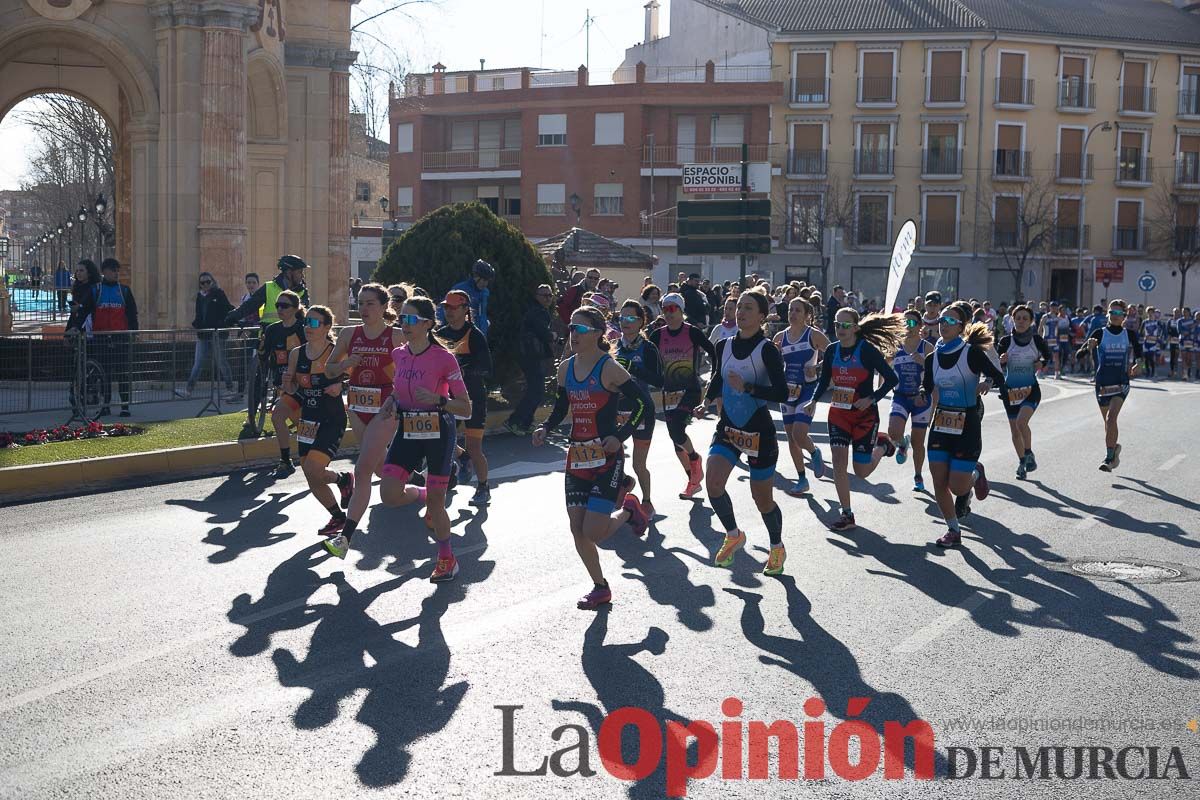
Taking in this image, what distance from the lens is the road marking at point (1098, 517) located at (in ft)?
38.0

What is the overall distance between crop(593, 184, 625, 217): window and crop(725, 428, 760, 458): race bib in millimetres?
51930

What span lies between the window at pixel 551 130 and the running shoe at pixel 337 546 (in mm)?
53556

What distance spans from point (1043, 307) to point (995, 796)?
37.5 meters

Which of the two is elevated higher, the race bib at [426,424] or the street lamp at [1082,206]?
the street lamp at [1082,206]

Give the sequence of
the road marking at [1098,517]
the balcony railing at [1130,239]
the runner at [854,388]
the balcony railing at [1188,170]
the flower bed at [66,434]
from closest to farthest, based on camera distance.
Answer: the runner at [854,388] < the road marking at [1098,517] < the flower bed at [66,434] < the balcony railing at [1130,239] < the balcony railing at [1188,170]

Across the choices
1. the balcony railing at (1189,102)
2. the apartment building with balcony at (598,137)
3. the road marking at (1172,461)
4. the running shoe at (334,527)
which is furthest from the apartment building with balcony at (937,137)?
the running shoe at (334,527)

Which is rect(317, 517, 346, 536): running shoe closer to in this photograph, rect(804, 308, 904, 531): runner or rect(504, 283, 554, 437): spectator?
rect(804, 308, 904, 531): runner

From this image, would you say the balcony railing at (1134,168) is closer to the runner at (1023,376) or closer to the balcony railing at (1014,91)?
the balcony railing at (1014,91)

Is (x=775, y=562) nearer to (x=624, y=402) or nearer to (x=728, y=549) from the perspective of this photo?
(x=728, y=549)

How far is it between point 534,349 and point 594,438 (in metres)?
6.71

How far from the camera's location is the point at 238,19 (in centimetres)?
2283

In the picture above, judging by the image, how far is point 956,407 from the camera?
1038 cm

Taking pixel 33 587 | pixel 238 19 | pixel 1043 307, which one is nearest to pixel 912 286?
pixel 1043 307

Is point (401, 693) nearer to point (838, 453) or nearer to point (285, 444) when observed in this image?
point (838, 453)
